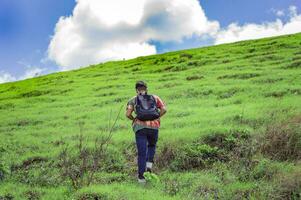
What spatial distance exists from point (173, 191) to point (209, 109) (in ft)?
29.9

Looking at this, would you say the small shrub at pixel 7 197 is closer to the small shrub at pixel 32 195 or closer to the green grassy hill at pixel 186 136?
the green grassy hill at pixel 186 136

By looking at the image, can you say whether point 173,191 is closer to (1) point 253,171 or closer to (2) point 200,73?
→ (1) point 253,171

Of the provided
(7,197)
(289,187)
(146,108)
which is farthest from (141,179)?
(289,187)

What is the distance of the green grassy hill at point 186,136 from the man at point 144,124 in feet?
2.17

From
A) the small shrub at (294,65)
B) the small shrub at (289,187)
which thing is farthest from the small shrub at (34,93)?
the small shrub at (289,187)

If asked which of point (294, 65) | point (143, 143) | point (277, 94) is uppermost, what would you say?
point (294, 65)

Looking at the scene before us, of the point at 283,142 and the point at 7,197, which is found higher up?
the point at 283,142

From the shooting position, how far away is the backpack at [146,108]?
11.6 metres

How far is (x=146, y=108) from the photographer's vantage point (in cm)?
1173

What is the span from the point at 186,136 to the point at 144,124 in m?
3.88

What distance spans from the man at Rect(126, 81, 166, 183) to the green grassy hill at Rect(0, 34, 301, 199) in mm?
661

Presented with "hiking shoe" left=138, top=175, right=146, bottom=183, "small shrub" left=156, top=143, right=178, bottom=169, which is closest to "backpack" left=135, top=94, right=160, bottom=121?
"hiking shoe" left=138, top=175, right=146, bottom=183

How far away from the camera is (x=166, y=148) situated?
47.3 ft

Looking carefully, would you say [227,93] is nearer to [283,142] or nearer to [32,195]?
[283,142]
